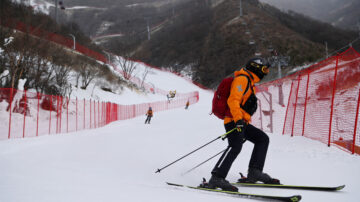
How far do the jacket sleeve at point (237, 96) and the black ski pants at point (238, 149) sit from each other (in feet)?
0.86

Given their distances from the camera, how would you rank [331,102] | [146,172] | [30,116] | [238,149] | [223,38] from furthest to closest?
[223,38], [30,116], [331,102], [146,172], [238,149]

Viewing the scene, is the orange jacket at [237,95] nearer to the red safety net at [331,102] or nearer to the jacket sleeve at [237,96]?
the jacket sleeve at [237,96]

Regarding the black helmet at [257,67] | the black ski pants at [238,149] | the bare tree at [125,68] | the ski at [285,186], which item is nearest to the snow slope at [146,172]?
the ski at [285,186]

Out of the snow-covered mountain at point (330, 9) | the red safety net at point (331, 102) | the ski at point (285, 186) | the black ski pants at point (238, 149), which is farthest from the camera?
the snow-covered mountain at point (330, 9)

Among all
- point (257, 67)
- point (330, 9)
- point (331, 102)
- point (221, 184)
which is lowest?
point (221, 184)

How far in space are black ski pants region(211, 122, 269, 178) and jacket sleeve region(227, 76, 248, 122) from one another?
26cm

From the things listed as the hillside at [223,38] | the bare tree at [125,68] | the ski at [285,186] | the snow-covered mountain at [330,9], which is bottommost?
the ski at [285,186]

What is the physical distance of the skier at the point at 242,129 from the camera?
346 centimetres

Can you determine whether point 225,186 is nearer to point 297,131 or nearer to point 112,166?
point 112,166

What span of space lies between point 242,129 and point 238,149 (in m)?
0.30

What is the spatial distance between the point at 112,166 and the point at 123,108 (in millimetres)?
19253

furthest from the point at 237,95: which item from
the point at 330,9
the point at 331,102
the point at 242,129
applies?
the point at 330,9

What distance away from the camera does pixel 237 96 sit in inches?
→ 136

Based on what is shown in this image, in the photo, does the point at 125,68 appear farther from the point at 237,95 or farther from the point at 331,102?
the point at 237,95
